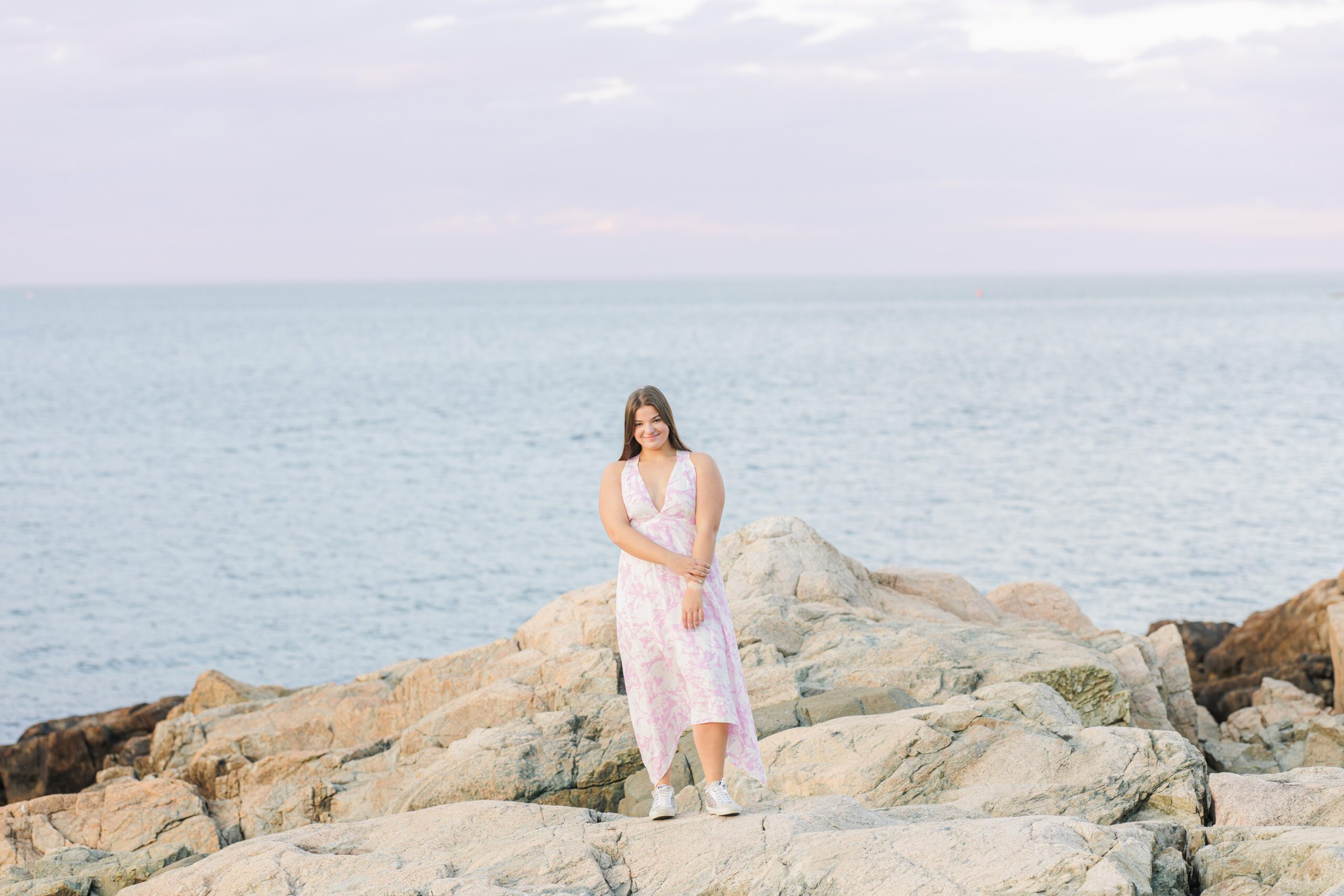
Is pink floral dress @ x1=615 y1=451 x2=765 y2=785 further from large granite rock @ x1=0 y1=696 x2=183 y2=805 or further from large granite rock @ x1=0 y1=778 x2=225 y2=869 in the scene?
large granite rock @ x1=0 y1=696 x2=183 y2=805

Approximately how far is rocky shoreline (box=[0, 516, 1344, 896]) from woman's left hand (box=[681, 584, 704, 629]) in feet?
3.64

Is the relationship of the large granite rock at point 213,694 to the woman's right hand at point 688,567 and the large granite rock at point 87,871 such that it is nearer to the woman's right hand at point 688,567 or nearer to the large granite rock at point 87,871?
the large granite rock at point 87,871

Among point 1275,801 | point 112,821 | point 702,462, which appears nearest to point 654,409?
point 702,462

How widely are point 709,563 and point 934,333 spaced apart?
406ft

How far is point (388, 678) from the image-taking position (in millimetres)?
13719

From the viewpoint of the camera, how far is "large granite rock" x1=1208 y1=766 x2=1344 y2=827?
23.2 feet

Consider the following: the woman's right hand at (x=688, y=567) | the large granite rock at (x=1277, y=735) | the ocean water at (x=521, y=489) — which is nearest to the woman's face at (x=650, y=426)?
the woman's right hand at (x=688, y=567)

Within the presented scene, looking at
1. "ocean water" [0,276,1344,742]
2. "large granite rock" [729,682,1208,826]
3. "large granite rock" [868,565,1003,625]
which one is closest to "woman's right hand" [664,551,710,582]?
"large granite rock" [729,682,1208,826]

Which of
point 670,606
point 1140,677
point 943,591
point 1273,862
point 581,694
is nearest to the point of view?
point 1273,862

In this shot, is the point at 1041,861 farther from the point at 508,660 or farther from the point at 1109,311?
the point at 1109,311

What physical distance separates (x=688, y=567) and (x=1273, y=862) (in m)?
3.38

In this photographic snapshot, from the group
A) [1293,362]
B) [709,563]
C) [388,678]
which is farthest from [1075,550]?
[1293,362]

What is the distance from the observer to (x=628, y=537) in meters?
6.84

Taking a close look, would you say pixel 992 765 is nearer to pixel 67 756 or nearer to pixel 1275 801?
pixel 1275 801
